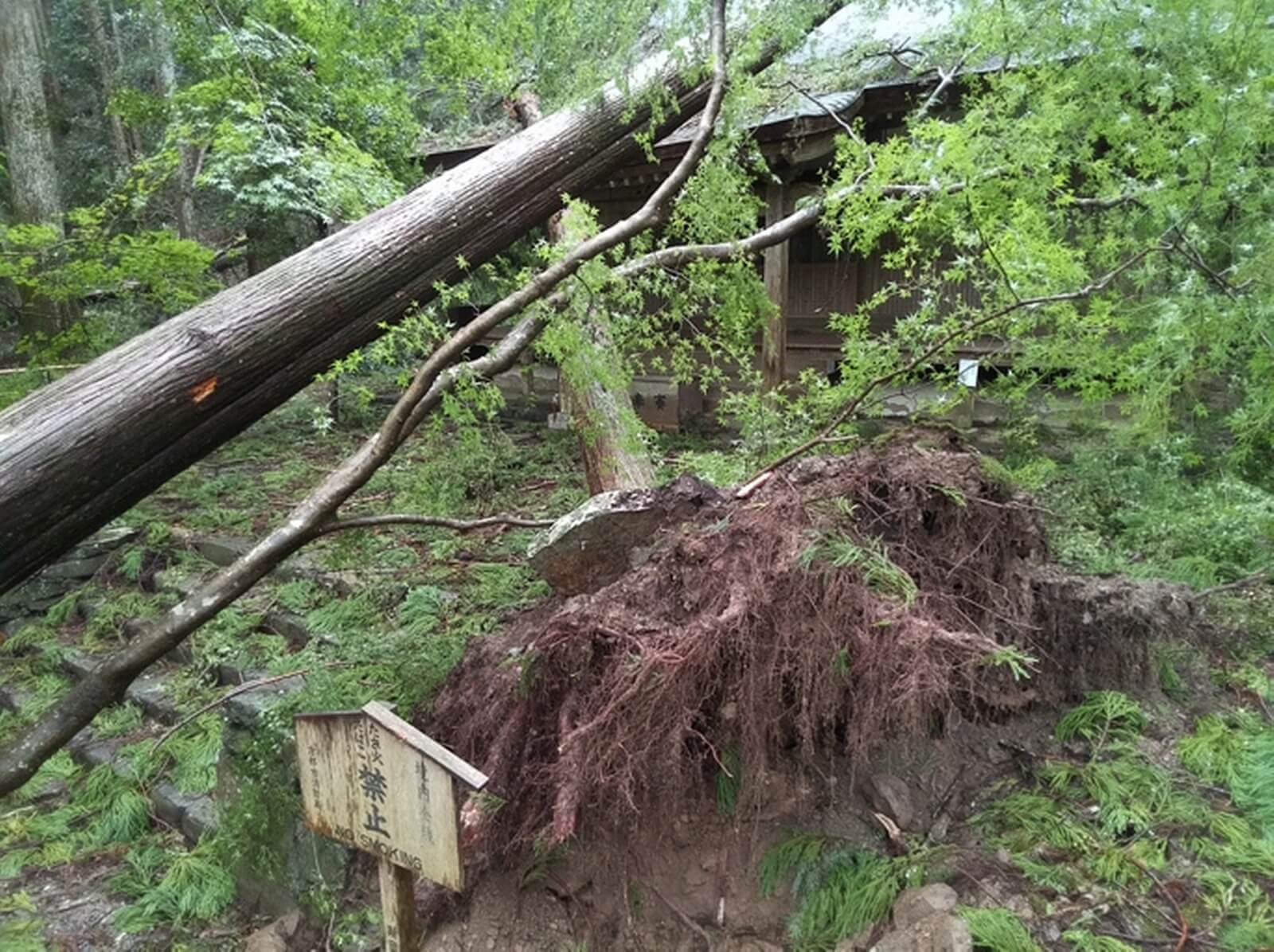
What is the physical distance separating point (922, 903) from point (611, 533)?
1545 mm

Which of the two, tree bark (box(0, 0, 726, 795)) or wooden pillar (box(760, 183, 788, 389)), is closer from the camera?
tree bark (box(0, 0, 726, 795))

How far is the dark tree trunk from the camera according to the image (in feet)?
8.85

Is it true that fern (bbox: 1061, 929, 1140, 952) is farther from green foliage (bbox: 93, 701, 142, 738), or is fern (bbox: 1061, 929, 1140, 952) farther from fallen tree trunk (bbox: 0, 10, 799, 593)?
green foliage (bbox: 93, 701, 142, 738)

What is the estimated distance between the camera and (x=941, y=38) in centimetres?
496

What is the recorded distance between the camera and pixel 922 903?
7.36 ft

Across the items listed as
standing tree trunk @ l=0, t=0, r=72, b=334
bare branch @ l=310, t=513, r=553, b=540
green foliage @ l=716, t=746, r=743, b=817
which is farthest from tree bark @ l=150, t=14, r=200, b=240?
green foliage @ l=716, t=746, r=743, b=817

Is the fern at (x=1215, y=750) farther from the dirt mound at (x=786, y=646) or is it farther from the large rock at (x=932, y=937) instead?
the large rock at (x=932, y=937)

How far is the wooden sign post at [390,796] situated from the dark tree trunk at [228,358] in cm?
126

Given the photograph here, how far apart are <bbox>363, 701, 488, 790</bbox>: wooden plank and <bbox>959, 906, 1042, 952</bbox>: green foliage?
4.61 ft

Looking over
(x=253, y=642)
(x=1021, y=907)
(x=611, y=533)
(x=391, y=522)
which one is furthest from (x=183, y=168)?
(x=1021, y=907)

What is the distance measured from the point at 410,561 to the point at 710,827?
3.07 metres

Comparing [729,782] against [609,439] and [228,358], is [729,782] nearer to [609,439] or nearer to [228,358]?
[609,439]

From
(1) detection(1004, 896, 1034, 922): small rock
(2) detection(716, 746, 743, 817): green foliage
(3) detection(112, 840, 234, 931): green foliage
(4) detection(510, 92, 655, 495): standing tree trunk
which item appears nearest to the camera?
(1) detection(1004, 896, 1034, 922): small rock

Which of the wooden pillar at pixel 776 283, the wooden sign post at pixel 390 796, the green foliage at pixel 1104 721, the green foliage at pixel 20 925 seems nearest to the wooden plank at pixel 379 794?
the wooden sign post at pixel 390 796
